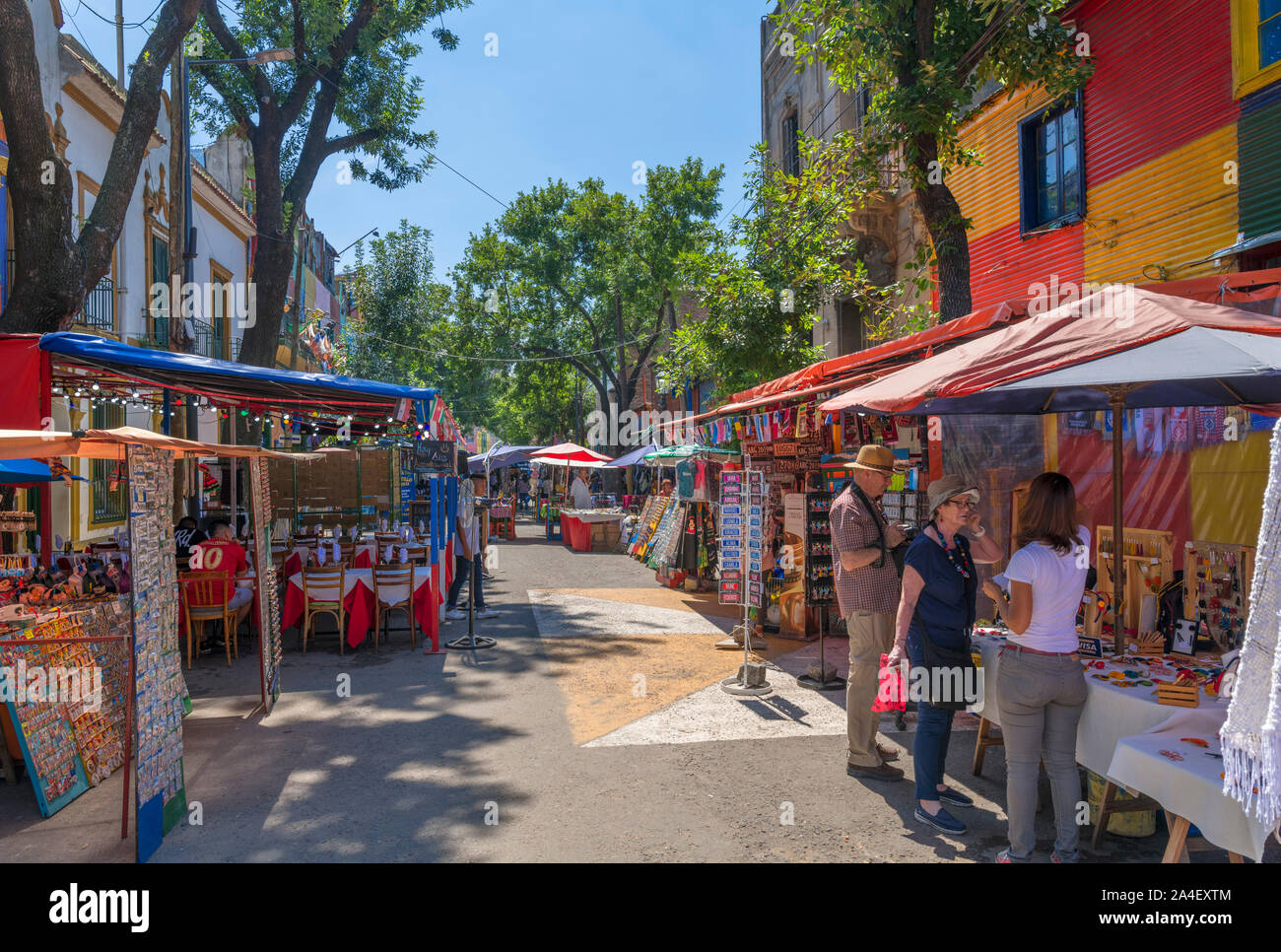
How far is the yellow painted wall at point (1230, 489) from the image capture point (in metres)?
6.20

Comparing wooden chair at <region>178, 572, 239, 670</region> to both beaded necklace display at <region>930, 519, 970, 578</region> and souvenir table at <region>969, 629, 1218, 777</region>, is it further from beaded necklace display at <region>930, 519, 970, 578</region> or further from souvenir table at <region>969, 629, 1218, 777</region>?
souvenir table at <region>969, 629, 1218, 777</region>

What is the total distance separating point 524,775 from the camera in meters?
5.60

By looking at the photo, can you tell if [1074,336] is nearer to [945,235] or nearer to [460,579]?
[945,235]

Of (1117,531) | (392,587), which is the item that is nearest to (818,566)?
(1117,531)

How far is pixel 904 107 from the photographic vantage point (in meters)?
8.10

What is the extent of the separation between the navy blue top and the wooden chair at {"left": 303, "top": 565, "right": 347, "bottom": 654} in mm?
6845

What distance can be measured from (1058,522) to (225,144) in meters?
26.4

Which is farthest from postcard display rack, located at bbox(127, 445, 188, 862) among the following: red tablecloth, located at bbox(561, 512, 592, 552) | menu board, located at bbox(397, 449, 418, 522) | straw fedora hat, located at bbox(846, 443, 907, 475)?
red tablecloth, located at bbox(561, 512, 592, 552)

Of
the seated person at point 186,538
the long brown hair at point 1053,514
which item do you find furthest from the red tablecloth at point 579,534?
the long brown hair at point 1053,514

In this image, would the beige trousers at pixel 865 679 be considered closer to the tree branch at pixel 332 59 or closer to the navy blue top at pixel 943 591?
the navy blue top at pixel 943 591

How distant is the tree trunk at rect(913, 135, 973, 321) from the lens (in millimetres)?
8266

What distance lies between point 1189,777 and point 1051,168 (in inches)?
402

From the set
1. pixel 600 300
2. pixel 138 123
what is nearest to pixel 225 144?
pixel 600 300
